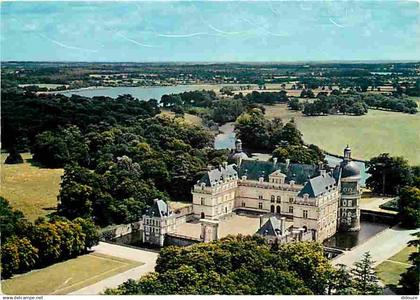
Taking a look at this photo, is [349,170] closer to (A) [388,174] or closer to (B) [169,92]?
(A) [388,174]

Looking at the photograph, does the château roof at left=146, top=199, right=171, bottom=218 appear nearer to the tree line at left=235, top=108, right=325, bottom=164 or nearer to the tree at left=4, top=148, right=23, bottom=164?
the tree line at left=235, top=108, right=325, bottom=164

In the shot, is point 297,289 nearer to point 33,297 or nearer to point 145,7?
point 33,297

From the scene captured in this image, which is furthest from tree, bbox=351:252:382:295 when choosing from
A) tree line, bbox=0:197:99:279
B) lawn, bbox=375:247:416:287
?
tree line, bbox=0:197:99:279

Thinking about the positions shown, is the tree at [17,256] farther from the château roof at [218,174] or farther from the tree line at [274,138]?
the tree line at [274,138]

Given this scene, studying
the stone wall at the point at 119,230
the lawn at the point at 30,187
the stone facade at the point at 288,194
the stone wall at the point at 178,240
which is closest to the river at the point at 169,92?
the lawn at the point at 30,187

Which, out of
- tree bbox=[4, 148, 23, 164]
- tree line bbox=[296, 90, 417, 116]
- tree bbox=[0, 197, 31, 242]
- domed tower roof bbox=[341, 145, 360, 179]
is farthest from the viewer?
tree bbox=[4, 148, 23, 164]

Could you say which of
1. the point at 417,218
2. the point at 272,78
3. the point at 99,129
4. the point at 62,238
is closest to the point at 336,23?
the point at 272,78
